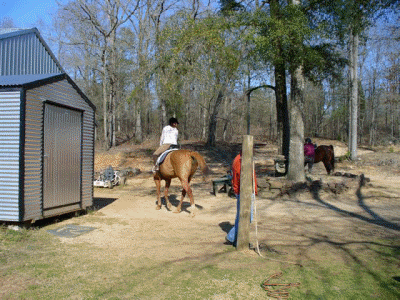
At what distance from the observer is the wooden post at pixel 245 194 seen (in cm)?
582

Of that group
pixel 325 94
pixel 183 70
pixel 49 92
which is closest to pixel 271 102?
pixel 325 94

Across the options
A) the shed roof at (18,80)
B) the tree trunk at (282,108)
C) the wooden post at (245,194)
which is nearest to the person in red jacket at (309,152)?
the tree trunk at (282,108)

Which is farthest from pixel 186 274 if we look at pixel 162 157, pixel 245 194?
pixel 162 157

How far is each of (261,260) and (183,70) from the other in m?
11.3

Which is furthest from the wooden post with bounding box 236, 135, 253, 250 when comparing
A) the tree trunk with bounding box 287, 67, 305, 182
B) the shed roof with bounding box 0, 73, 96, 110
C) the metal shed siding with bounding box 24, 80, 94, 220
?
the tree trunk with bounding box 287, 67, 305, 182

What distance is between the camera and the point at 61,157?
8.01 meters

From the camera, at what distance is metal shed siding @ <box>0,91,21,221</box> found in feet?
22.4

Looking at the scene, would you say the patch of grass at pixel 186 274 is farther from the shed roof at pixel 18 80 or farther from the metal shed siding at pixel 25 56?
the metal shed siding at pixel 25 56

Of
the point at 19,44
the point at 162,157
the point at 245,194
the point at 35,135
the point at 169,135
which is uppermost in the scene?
the point at 19,44

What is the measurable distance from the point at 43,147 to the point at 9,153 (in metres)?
0.69

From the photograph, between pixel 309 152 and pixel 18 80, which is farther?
pixel 309 152

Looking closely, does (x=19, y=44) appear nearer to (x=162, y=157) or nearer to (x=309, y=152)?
(x=162, y=157)

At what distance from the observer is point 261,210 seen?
10.1 meters

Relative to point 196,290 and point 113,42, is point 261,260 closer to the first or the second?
point 196,290
